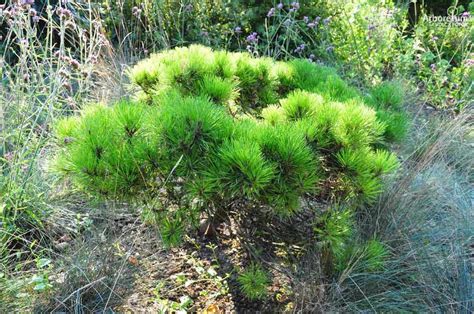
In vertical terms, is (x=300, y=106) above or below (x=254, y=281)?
above

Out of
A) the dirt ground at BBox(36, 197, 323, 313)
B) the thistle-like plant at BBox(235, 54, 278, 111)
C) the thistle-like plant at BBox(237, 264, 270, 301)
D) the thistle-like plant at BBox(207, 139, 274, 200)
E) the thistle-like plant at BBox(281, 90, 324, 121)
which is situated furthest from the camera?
the thistle-like plant at BBox(235, 54, 278, 111)

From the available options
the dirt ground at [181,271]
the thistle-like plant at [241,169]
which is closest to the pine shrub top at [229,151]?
the thistle-like plant at [241,169]

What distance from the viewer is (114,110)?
5.89 ft

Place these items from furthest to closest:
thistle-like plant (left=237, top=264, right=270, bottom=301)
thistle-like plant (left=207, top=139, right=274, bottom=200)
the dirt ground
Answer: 1. the dirt ground
2. thistle-like plant (left=237, top=264, right=270, bottom=301)
3. thistle-like plant (left=207, top=139, right=274, bottom=200)

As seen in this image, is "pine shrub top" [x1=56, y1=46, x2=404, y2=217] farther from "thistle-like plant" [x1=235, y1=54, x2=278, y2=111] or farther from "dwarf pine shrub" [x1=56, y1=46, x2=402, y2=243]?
"thistle-like plant" [x1=235, y1=54, x2=278, y2=111]

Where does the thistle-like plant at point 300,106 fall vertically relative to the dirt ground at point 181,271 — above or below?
above

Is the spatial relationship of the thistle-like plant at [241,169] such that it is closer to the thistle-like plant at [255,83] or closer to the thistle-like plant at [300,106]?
the thistle-like plant at [300,106]

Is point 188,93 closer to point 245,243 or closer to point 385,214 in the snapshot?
point 245,243

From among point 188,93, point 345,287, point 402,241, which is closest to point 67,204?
point 188,93

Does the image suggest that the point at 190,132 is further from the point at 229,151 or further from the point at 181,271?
the point at 181,271

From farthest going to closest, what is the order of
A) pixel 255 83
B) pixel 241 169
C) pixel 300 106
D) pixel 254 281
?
pixel 255 83, pixel 254 281, pixel 300 106, pixel 241 169

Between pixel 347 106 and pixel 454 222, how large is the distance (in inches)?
51.3

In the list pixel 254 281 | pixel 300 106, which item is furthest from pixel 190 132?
pixel 254 281

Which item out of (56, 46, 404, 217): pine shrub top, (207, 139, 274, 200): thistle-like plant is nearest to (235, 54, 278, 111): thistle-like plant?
(56, 46, 404, 217): pine shrub top
